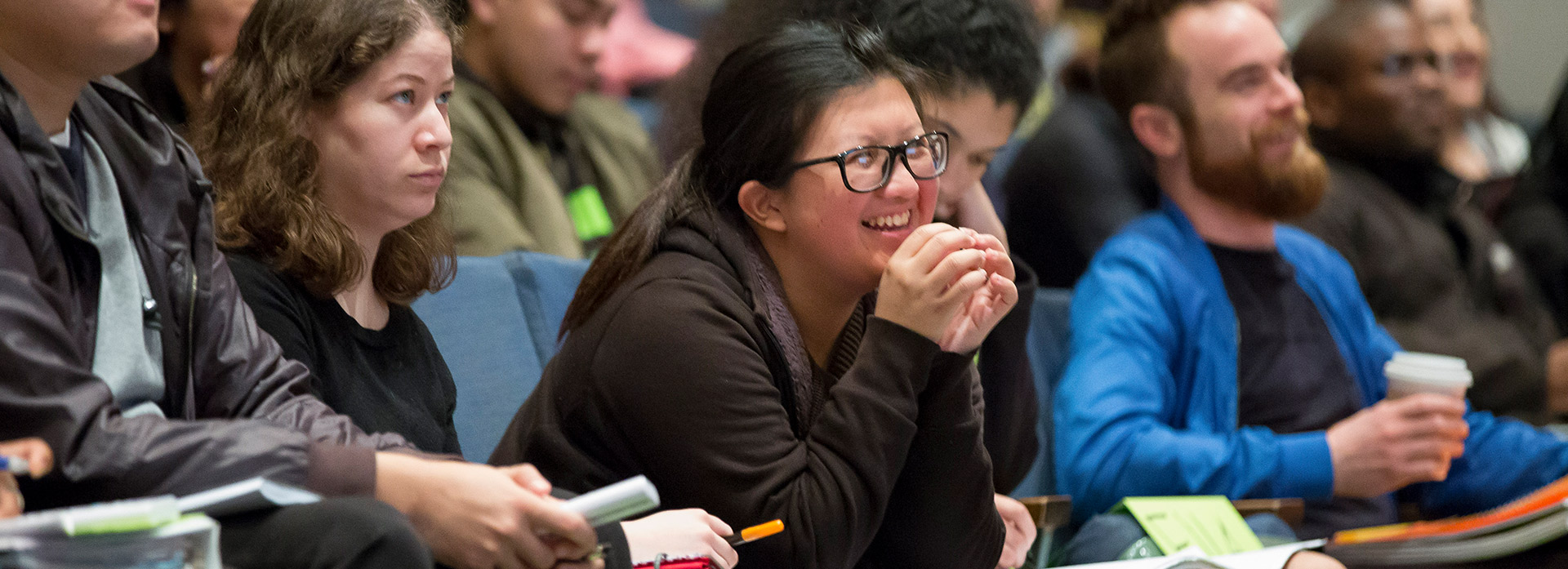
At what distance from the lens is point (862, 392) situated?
1.54 m

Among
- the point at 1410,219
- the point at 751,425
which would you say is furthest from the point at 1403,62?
the point at 751,425

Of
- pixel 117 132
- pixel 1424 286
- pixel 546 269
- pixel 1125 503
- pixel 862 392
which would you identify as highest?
pixel 117 132

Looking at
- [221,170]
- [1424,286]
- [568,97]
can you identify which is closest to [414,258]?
[221,170]

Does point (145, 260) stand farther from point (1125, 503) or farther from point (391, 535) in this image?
point (1125, 503)

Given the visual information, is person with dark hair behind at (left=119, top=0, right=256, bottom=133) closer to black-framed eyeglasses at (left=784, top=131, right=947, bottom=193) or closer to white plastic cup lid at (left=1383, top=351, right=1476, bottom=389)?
black-framed eyeglasses at (left=784, top=131, right=947, bottom=193)

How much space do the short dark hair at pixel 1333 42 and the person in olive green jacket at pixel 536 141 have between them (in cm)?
156

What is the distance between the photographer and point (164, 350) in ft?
4.48

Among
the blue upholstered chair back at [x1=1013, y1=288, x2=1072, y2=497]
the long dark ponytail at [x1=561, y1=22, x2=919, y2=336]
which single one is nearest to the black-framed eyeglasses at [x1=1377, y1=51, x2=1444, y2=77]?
the blue upholstered chair back at [x1=1013, y1=288, x2=1072, y2=497]

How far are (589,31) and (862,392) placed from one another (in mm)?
1684

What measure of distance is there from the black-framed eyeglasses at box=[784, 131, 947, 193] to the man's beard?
3.77 ft

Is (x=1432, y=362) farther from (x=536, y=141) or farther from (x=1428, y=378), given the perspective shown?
(x=536, y=141)

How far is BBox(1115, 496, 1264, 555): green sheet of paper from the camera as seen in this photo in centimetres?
202

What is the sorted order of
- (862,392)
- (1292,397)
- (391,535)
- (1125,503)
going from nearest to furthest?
(391,535) → (862,392) → (1125,503) → (1292,397)

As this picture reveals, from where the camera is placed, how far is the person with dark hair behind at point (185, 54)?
6.57 ft
